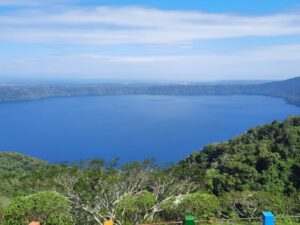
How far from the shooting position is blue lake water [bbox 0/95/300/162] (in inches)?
2425

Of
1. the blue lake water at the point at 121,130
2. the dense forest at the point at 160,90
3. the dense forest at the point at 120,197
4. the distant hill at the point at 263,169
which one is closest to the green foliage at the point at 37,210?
the dense forest at the point at 120,197

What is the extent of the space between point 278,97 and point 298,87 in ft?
27.2

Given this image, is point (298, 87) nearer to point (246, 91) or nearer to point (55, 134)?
point (246, 91)

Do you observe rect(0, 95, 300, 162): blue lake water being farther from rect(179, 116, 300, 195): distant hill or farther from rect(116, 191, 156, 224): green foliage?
rect(116, 191, 156, 224): green foliage

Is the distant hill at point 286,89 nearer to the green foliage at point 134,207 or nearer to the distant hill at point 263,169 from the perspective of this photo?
the distant hill at point 263,169

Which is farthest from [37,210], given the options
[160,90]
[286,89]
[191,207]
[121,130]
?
[160,90]

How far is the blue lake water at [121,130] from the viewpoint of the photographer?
61594 millimetres

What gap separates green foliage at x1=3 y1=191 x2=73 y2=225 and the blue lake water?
45545 millimetres

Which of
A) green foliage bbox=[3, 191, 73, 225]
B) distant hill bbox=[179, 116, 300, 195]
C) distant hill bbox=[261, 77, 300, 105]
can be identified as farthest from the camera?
distant hill bbox=[261, 77, 300, 105]

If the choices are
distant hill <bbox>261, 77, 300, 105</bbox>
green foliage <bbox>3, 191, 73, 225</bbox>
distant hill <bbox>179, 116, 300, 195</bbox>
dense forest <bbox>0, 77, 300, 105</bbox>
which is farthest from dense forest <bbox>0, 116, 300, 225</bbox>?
dense forest <bbox>0, 77, 300, 105</bbox>

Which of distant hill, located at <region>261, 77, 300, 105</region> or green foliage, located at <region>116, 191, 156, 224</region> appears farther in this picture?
distant hill, located at <region>261, 77, 300, 105</region>

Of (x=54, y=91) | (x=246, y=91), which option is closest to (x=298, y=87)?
(x=246, y=91)

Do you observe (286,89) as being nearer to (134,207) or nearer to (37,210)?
(134,207)

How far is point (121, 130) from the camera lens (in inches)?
3024
